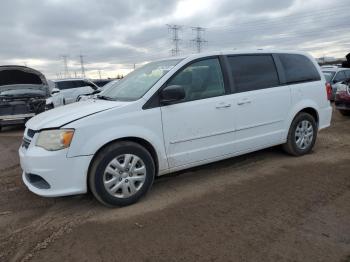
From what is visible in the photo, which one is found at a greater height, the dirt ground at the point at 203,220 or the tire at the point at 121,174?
the tire at the point at 121,174

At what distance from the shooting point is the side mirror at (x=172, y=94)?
14.1 ft

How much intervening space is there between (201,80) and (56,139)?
2029 mm

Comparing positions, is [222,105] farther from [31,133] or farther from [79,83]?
[79,83]

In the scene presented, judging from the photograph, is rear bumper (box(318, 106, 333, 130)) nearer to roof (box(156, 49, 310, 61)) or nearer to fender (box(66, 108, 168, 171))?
roof (box(156, 49, 310, 61))

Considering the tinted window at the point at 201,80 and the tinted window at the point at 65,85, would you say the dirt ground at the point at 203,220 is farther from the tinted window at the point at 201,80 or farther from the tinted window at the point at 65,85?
the tinted window at the point at 65,85

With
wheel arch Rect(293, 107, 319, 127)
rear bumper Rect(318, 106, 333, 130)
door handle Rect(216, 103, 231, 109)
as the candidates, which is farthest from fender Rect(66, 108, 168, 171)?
rear bumper Rect(318, 106, 333, 130)

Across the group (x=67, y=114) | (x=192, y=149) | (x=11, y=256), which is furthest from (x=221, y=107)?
(x=11, y=256)

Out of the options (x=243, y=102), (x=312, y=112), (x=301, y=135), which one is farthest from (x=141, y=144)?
(x=312, y=112)

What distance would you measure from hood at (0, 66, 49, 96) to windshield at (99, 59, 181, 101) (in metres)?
8.03

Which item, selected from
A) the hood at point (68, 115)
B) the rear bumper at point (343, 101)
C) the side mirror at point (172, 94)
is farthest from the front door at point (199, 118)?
the rear bumper at point (343, 101)

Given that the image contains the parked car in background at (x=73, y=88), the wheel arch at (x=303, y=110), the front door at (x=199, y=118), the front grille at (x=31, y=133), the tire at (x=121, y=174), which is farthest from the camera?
the parked car in background at (x=73, y=88)

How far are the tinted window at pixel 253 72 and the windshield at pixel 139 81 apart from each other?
0.92 meters

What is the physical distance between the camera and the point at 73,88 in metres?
16.4

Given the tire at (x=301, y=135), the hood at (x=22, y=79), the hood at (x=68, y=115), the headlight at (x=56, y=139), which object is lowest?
the tire at (x=301, y=135)
